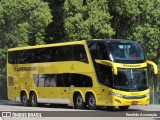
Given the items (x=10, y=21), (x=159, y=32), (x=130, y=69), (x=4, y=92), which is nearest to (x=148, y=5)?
(x=159, y=32)

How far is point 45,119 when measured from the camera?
1934 cm

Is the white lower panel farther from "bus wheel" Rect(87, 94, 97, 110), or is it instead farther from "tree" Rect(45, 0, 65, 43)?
"tree" Rect(45, 0, 65, 43)

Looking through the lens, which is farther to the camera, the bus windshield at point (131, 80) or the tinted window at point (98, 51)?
the tinted window at point (98, 51)

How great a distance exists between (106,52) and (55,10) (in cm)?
1628

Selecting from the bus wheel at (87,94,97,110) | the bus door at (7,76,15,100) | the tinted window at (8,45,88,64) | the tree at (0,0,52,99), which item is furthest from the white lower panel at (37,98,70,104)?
the tree at (0,0,52,99)

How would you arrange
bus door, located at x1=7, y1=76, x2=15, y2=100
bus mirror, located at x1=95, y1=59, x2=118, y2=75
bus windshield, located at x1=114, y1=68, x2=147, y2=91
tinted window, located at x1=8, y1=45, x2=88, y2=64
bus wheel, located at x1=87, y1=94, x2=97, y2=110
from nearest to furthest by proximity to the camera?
bus mirror, located at x1=95, y1=59, x2=118, y2=75, bus windshield, located at x1=114, y1=68, x2=147, y2=91, bus wheel, located at x1=87, y1=94, x2=97, y2=110, tinted window, located at x1=8, y1=45, x2=88, y2=64, bus door, located at x1=7, y1=76, x2=15, y2=100

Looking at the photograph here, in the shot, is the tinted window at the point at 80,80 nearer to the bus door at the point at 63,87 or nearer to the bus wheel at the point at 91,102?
the bus door at the point at 63,87

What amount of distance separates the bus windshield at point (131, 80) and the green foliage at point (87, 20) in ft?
34.6

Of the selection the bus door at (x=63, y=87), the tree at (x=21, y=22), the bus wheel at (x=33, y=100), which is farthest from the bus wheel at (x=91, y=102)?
the tree at (x=21, y=22)

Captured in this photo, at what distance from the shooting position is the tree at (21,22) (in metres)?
37.3

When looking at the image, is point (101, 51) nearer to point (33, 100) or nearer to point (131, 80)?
point (131, 80)

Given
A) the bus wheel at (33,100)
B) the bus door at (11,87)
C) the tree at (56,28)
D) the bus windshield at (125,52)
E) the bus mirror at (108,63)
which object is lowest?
the bus wheel at (33,100)

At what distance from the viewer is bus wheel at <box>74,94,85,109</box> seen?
2699 cm

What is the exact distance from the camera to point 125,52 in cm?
2572
